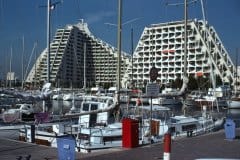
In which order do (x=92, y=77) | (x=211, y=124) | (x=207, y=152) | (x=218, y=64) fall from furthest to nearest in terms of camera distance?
(x=218, y=64), (x=92, y=77), (x=211, y=124), (x=207, y=152)

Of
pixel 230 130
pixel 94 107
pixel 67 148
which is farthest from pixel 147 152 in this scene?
pixel 94 107

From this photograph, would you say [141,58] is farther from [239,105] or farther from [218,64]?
[239,105]

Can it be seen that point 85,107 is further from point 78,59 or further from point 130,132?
point 78,59

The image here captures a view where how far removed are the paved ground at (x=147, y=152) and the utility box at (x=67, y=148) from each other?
6.42ft

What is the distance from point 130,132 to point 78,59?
318ft

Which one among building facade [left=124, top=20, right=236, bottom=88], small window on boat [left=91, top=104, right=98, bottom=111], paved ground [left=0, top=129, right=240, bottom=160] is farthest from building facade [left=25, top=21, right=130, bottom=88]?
paved ground [left=0, top=129, right=240, bottom=160]

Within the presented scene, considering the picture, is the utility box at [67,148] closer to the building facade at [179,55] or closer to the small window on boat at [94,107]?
the small window on boat at [94,107]

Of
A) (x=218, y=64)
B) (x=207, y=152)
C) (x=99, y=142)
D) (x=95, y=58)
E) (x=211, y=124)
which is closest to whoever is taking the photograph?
(x=207, y=152)

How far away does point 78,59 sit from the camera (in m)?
113

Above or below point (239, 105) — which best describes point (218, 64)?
above

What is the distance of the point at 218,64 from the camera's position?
149500mm

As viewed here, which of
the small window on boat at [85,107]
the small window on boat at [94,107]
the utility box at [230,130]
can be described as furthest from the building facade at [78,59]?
the utility box at [230,130]

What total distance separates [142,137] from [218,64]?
134 meters

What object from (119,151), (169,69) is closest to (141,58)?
(169,69)
